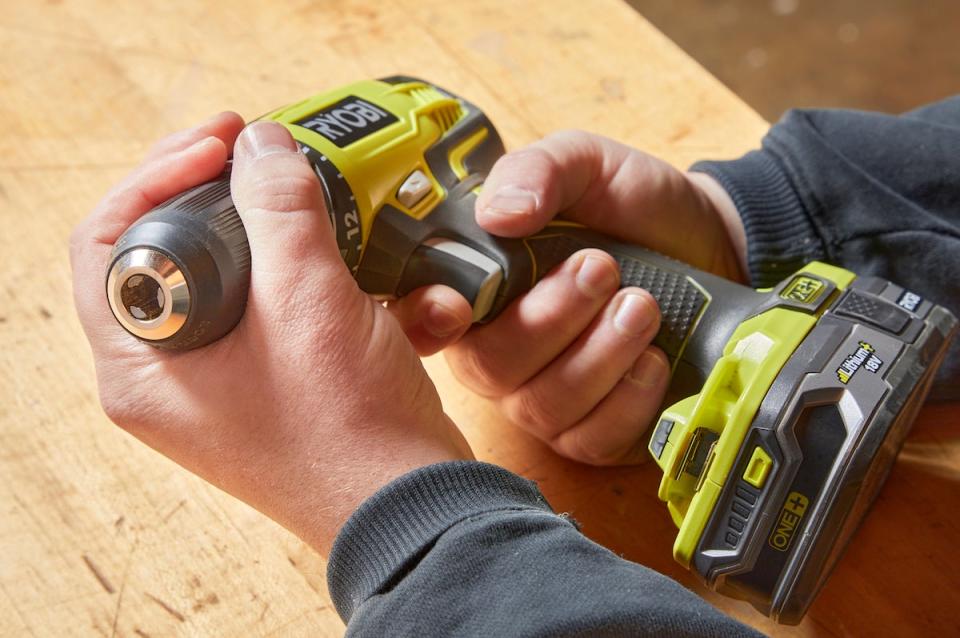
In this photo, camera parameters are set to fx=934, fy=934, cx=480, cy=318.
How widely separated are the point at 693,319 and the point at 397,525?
0.88ft

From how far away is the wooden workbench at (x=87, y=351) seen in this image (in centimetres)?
62

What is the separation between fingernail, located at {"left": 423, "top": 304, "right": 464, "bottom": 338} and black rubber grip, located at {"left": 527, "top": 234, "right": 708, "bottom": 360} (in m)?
0.08

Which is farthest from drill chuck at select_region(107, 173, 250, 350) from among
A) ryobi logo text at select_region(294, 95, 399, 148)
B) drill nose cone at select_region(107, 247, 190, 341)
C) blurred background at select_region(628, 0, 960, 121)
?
blurred background at select_region(628, 0, 960, 121)

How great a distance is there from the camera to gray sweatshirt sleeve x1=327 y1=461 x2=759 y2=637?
46cm

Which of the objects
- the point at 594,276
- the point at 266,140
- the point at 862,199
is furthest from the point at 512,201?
the point at 862,199

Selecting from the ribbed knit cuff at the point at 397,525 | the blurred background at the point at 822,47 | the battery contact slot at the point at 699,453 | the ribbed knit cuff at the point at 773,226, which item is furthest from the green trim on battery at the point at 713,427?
the blurred background at the point at 822,47

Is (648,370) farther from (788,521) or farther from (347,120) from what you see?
(347,120)

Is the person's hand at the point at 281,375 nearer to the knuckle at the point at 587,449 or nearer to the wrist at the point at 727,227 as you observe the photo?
the knuckle at the point at 587,449

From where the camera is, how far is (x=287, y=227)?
20.1 inches

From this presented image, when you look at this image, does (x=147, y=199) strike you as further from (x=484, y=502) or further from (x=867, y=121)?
(x=867, y=121)

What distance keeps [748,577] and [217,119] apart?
1.42ft

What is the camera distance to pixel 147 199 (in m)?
0.56

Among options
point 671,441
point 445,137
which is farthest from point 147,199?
point 671,441

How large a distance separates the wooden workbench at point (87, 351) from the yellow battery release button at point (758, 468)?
126mm
